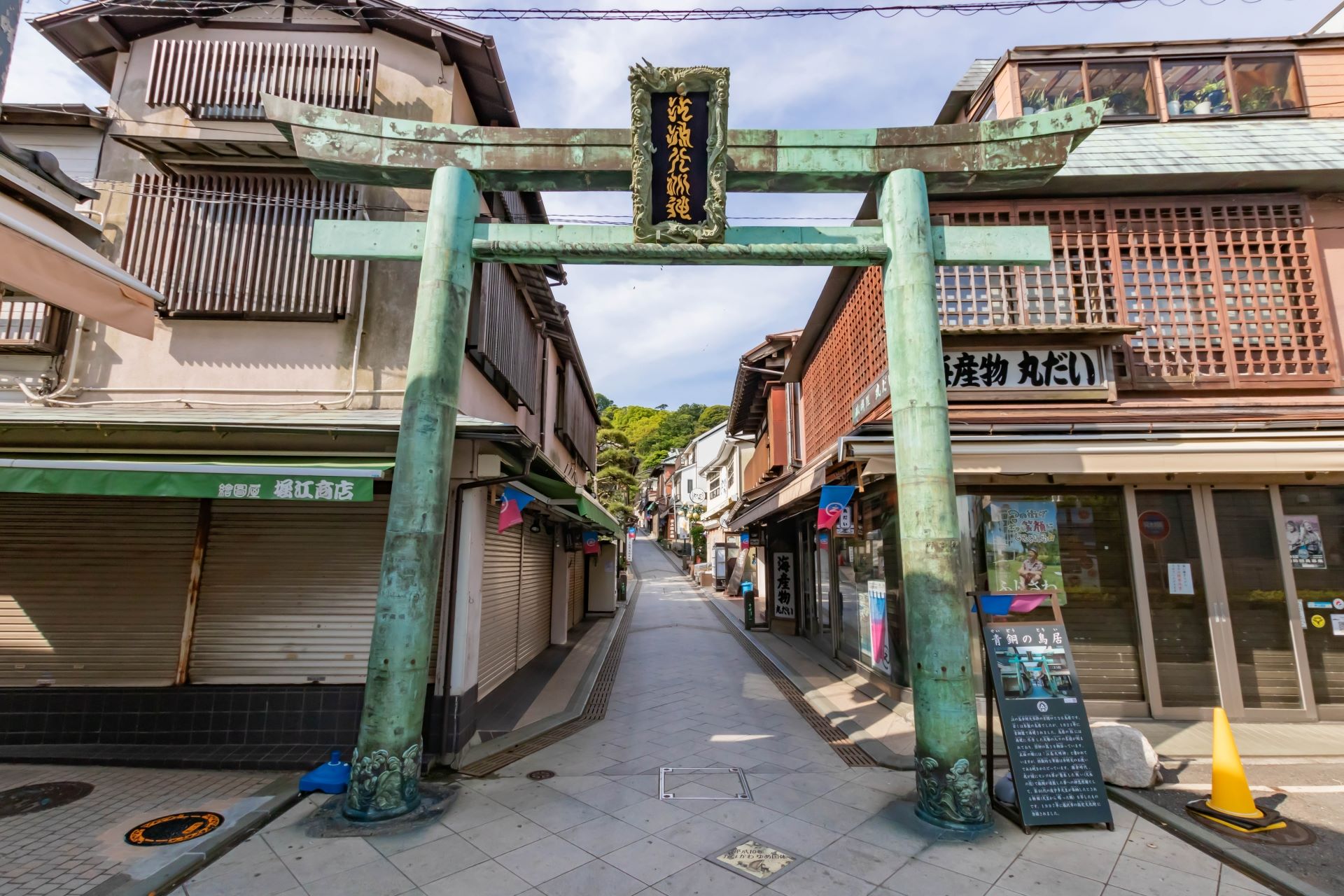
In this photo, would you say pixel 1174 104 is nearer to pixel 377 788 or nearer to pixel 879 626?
pixel 879 626

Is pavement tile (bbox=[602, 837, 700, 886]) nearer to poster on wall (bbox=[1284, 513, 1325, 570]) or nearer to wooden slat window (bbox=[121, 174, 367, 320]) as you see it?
wooden slat window (bbox=[121, 174, 367, 320])

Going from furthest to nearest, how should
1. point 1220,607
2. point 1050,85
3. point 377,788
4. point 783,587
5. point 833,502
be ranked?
point 783,587 < point 1050,85 < point 833,502 < point 1220,607 < point 377,788

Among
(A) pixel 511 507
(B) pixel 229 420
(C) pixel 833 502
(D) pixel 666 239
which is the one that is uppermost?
(D) pixel 666 239

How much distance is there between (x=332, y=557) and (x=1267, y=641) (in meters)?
12.3

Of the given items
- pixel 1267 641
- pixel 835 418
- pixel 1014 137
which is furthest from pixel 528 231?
pixel 1267 641

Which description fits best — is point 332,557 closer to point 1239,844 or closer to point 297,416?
point 297,416

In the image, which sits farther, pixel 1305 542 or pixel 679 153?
pixel 1305 542

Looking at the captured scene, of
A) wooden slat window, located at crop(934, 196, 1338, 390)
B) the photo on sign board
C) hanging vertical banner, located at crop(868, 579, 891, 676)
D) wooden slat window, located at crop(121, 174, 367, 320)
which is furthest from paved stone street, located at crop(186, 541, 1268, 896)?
wooden slat window, located at crop(934, 196, 1338, 390)

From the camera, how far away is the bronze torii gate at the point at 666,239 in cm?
525

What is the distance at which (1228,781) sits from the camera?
16.9 feet

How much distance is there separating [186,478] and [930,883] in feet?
23.7

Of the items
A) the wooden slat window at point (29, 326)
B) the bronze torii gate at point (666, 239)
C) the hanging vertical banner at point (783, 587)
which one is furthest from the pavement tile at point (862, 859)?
the hanging vertical banner at point (783, 587)

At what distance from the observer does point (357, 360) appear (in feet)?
23.9

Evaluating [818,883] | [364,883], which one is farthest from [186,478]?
[818,883]
